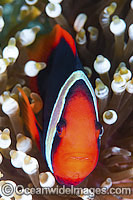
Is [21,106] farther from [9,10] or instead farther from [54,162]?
[9,10]

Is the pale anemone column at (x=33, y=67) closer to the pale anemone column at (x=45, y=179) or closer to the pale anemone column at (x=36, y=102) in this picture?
the pale anemone column at (x=36, y=102)

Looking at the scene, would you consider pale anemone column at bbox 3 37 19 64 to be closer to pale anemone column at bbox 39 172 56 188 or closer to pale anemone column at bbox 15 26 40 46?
pale anemone column at bbox 15 26 40 46

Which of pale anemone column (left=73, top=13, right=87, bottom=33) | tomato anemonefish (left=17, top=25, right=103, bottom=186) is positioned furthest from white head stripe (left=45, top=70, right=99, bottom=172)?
pale anemone column (left=73, top=13, right=87, bottom=33)

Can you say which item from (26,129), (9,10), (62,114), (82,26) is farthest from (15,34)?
(62,114)

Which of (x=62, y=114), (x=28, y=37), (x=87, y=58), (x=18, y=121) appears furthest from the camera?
(x=87, y=58)

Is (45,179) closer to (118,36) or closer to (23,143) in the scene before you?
(23,143)

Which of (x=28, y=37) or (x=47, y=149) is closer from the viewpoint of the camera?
(x=47, y=149)
